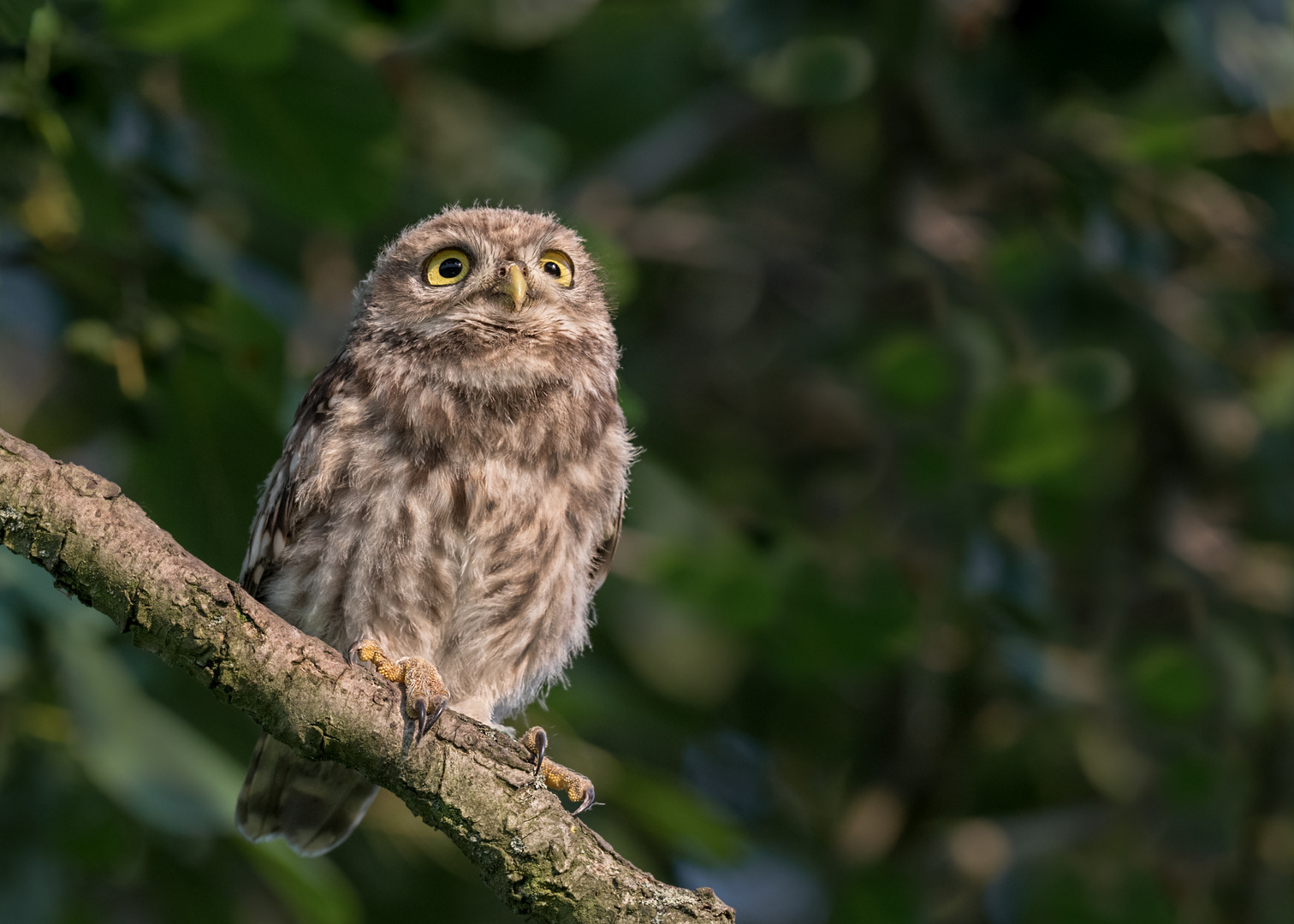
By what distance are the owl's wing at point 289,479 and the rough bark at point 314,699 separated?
3.15ft

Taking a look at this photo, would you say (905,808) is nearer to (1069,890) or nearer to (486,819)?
(1069,890)

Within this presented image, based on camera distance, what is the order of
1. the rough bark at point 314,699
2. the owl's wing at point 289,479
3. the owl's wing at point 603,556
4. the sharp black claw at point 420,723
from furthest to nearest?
the owl's wing at point 603,556 → the owl's wing at point 289,479 → the sharp black claw at point 420,723 → the rough bark at point 314,699

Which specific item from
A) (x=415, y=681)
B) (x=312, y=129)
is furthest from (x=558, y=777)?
(x=312, y=129)

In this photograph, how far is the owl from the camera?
3.07m

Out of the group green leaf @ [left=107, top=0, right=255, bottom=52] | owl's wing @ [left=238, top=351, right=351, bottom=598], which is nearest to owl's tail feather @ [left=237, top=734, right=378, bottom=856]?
owl's wing @ [left=238, top=351, right=351, bottom=598]

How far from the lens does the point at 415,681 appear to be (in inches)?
101

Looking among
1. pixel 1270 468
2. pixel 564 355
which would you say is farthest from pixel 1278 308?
pixel 564 355

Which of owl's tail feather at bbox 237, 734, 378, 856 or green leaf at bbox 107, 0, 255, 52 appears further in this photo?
owl's tail feather at bbox 237, 734, 378, 856

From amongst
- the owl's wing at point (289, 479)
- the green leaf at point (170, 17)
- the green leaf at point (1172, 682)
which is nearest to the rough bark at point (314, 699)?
the owl's wing at point (289, 479)

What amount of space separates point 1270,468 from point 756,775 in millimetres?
2437

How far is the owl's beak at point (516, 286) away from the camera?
3301 millimetres

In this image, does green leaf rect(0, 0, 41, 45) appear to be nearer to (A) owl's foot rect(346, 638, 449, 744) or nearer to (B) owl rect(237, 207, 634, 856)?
(B) owl rect(237, 207, 634, 856)

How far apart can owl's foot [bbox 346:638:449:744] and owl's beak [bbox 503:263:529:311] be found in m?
0.92

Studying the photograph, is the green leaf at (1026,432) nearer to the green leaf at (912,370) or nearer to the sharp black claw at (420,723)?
the green leaf at (912,370)
